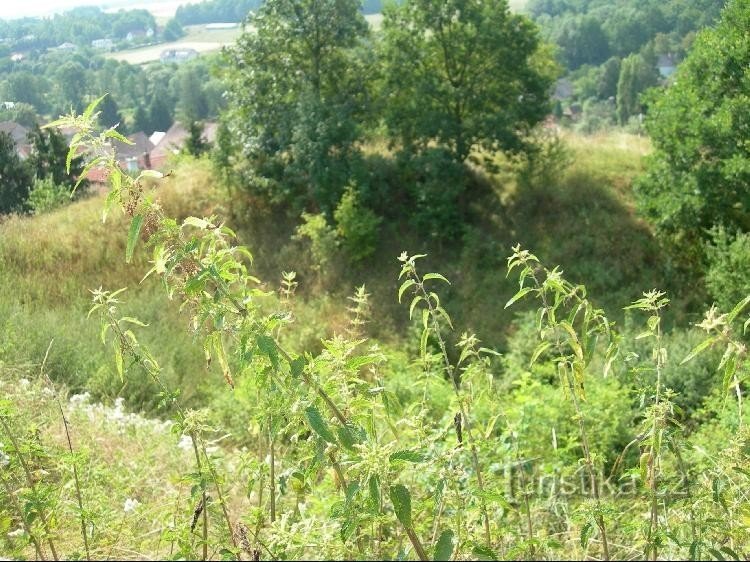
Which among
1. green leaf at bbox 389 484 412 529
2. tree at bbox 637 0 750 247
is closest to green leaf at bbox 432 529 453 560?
green leaf at bbox 389 484 412 529

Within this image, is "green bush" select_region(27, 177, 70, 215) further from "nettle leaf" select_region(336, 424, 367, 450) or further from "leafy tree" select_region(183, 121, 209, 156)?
"nettle leaf" select_region(336, 424, 367, 450)

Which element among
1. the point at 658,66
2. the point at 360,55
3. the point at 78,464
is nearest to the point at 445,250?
the point at 360,55

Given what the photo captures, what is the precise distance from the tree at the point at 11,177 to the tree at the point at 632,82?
2680 cm

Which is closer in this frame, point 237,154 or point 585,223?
point 585,223

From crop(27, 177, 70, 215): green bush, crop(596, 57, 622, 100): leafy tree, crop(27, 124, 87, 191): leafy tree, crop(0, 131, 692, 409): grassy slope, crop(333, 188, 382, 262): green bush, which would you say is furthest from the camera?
crop(596, 57, 622, 100): leafy tree

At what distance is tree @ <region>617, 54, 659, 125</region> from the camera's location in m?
33.1

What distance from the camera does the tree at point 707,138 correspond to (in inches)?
370

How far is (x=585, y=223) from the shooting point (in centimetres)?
1198

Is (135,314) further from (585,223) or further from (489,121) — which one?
(585,223)

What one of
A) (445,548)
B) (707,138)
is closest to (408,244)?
(707,138)

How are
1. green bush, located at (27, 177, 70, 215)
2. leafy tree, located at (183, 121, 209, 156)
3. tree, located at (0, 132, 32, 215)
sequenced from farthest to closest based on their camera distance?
leafy tree, located at (183, 121, 209, 156)
tree, located at (0, 132, 32, 215)
green bush, located at (27, 177, 70, 215)

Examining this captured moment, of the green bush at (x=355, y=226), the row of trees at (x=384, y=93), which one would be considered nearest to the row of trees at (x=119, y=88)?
the row of trees at (x=384, y=93)

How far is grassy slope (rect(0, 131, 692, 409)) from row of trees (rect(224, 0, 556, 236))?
807 mm

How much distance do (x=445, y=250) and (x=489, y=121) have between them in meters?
2.47
